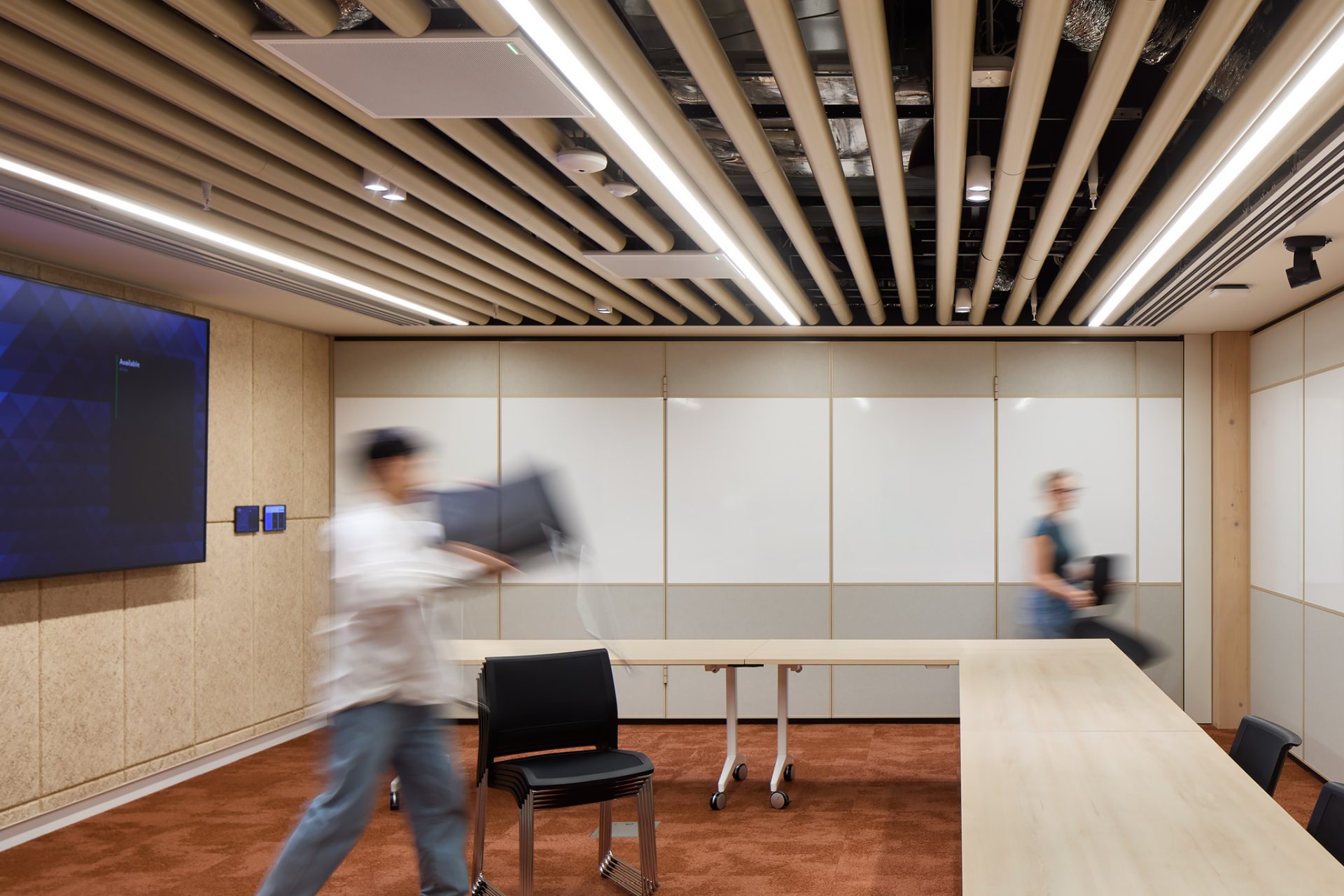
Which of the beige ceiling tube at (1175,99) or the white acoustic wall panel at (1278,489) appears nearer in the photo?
the beige ceiling tube at (1175,99)

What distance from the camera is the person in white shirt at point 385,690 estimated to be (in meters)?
2.98

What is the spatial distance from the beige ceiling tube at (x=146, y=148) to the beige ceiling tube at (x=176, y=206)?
0.21 ft

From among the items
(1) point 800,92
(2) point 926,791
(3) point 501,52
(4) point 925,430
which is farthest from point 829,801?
(3) point 501,52

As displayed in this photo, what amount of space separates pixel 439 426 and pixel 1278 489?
205 inches

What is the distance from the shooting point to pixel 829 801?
17.0ft

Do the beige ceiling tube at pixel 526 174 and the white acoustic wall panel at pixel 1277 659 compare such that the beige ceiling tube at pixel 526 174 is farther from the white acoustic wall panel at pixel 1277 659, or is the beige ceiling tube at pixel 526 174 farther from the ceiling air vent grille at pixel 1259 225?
the white acoustic wall panel at pixel 1277 659

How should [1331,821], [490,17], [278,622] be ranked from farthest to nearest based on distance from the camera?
[278,622], [1331,821], [490,17]

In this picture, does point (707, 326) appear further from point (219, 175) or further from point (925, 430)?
point (219, 175)

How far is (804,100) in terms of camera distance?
2877 millimetres

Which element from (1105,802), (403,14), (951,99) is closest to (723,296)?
(951,99)

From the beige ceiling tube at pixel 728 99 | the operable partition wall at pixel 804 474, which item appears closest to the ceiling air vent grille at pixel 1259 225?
the operable partition wall at pixel 804 474

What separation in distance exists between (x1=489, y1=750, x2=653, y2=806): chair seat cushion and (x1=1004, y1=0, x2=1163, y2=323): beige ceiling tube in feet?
8.13

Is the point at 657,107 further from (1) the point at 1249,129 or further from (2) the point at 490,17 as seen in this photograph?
(1) the point at 1249,129

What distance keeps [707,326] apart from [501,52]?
4432 mm
